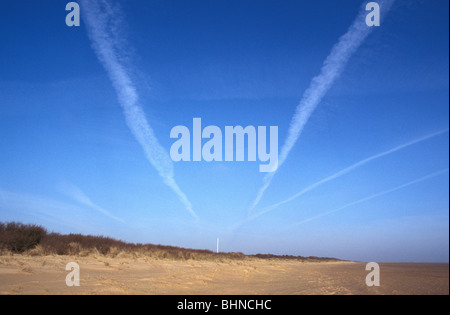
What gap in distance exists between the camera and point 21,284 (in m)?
8.15

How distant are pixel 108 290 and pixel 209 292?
7.56ft

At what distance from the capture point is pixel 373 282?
327 inches
